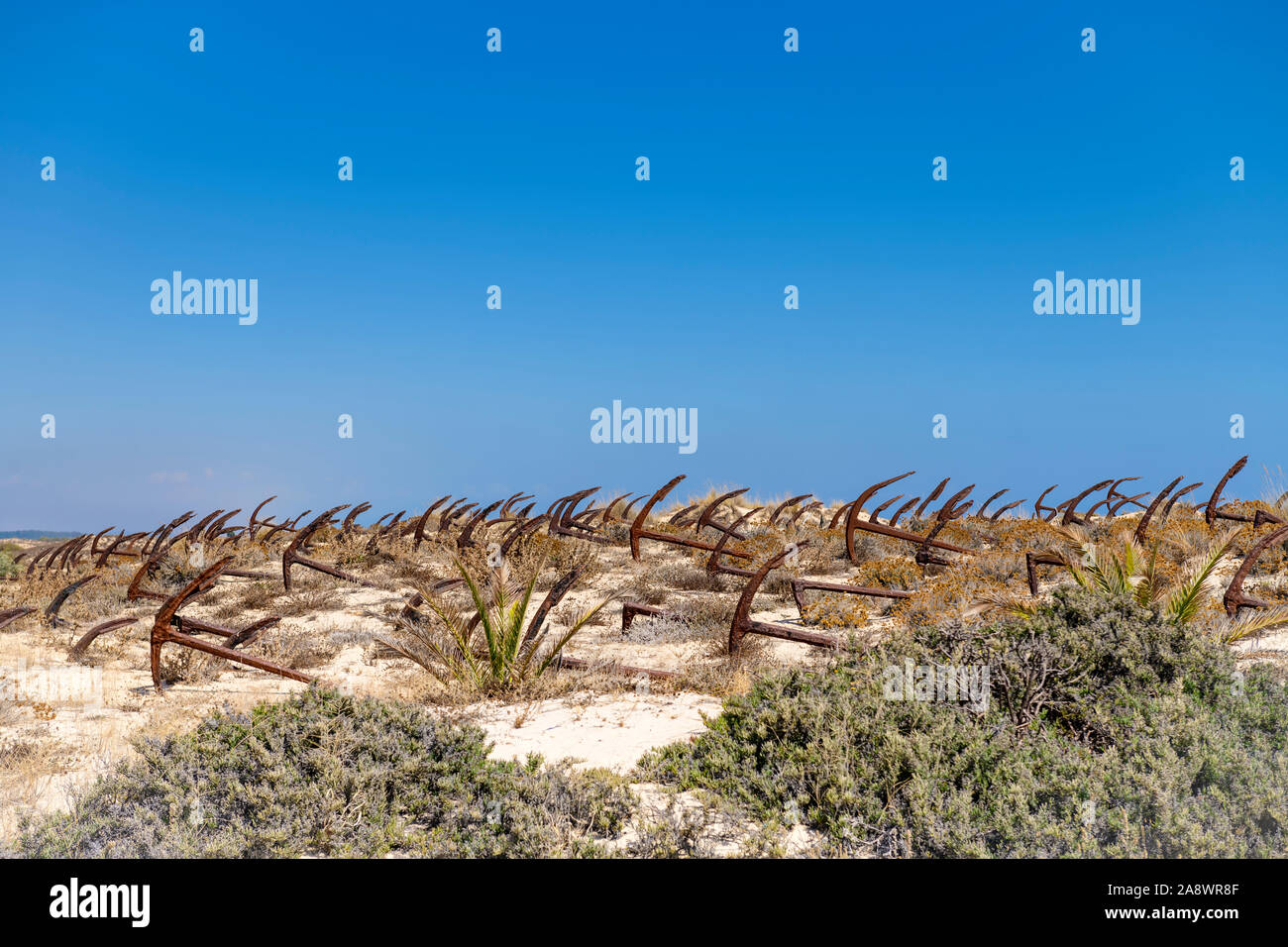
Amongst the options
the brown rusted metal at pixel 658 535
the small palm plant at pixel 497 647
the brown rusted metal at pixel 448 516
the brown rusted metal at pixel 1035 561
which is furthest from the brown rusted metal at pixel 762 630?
the brown rusted metal at pixel 448 516

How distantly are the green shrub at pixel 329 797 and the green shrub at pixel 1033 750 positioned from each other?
93 centimetres

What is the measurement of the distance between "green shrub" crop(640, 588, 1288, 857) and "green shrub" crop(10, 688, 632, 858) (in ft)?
3.07

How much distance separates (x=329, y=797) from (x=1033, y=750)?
151 inches

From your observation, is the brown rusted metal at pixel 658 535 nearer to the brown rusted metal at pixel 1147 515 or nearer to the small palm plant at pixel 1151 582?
the small palm plant at pixel 1151 582

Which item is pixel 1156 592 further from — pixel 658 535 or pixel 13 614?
pixel 13 614

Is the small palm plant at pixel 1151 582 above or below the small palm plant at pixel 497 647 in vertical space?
above

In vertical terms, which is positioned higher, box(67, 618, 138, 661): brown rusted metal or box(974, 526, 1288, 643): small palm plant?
box(974, 526, 1288, 643): small palm plant

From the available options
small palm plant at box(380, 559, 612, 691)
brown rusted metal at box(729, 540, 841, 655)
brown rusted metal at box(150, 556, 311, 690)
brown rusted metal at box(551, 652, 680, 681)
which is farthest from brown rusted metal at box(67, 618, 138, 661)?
brown rusted metal at box(729, 540, 841, 655)

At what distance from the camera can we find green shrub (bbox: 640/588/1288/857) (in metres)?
3.35

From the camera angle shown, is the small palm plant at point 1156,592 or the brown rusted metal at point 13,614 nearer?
the small palm plant at point 1156,592

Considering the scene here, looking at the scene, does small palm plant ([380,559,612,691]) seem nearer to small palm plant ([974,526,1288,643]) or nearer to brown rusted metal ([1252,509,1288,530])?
small palm plant ([974,526,1288,643])

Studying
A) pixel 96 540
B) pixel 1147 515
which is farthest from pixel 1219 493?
pixel 96 540

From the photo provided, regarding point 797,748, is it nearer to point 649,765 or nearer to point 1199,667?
point 649,765

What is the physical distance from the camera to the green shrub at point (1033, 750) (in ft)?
11.0
